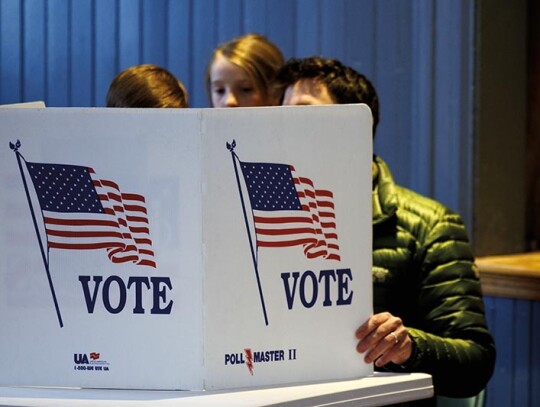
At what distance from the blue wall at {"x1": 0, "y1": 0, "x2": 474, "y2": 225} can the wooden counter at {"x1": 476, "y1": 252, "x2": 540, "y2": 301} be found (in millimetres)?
182

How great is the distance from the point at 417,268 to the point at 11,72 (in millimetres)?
3015

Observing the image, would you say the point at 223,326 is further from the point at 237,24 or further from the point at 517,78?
the point at 237,24

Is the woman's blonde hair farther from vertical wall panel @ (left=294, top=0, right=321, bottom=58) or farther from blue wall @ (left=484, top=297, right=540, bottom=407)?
blue wall @ (left=484, top=297, right=540, bottom=407)

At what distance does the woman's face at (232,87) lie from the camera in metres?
3.28

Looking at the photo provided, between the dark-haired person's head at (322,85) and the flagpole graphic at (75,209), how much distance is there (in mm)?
769

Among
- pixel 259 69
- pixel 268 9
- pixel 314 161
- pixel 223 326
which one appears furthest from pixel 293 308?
pixel 268 9

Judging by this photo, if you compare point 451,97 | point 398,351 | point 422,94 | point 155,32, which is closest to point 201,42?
point 155,32

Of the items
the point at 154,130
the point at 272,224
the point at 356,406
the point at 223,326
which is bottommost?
the point at 356,406

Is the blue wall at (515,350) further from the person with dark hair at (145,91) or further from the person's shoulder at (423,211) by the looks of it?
the person with dark hair at (145,91)

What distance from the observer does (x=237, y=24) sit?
424cm

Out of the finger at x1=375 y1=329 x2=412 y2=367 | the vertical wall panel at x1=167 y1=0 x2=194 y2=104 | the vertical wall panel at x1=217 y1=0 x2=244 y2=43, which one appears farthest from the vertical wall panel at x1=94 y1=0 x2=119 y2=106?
the finger at x1=375 y1=329 x2=412 y2=367

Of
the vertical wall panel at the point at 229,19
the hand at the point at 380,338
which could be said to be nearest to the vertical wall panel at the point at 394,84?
the vertical wall panel at the point at 229,19

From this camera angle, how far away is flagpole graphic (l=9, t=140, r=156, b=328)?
5.61 feet

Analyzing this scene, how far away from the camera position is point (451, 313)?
2.31 m
